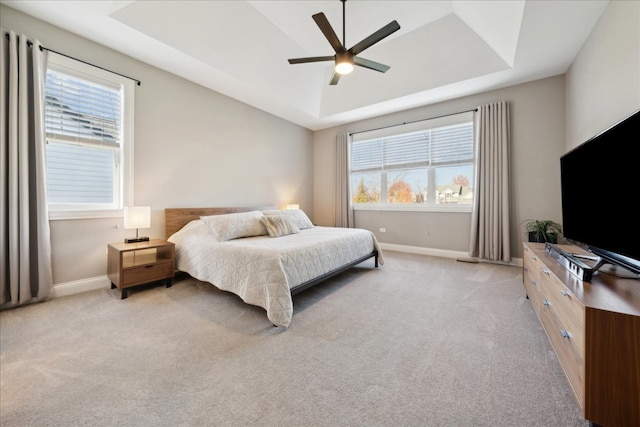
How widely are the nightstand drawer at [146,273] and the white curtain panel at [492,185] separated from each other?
14.7ft

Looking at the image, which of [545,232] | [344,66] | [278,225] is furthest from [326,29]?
[545,232]

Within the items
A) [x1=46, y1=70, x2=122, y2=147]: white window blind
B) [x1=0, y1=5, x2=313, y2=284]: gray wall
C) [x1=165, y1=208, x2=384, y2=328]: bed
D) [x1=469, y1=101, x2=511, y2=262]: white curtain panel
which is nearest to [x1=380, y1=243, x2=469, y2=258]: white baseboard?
[x1=469, y1=101, x2=511, y2=262]: white curtain panel

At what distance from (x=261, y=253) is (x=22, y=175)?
7.74 ft

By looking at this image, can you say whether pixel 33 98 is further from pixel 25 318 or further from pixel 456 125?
pixel 456 125

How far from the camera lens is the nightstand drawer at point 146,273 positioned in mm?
2654

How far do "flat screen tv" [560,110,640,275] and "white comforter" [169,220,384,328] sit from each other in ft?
6.86

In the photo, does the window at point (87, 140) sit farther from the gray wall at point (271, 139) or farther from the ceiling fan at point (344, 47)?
the ceiling fan at point (344, 47)

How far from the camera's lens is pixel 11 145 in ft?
7.57

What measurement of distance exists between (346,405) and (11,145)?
353cm

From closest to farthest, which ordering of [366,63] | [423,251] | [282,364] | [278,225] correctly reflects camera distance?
[282,364] → [366,63] → [278,225] → [423,251]

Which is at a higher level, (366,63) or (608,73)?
(366,63)

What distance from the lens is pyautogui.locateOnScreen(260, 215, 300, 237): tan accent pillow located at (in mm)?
3432

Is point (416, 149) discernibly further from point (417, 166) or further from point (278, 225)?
point (278, 225)

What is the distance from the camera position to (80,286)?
2805 mm
